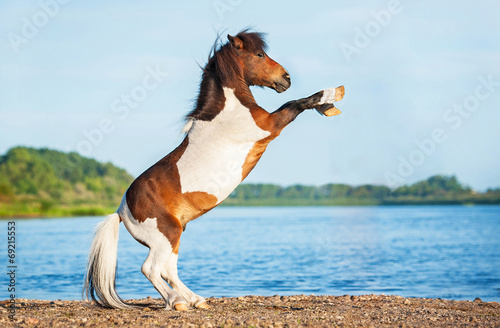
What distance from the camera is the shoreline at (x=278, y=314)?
16.7 feet

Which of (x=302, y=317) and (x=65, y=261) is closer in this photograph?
(x=302, y=317)

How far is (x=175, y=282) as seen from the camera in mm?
6117

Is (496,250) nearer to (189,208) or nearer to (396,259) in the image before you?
(396,259)

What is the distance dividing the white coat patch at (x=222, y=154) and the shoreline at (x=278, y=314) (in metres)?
1.40

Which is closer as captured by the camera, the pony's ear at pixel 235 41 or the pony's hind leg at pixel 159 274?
the pony's hind leg at pixel 159 274

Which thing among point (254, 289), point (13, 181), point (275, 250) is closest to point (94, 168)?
point (13, 181)

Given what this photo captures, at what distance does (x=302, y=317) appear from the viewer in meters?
5.41

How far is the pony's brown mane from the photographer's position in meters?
6.15

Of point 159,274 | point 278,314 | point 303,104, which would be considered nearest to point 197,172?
point 159,274

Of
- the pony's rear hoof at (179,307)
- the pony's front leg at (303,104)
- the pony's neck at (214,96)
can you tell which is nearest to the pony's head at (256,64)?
the pony's neck at (214,96)

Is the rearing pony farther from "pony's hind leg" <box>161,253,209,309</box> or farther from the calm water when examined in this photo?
the calm water

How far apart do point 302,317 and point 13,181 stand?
227 ft

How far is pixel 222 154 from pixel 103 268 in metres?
1.89

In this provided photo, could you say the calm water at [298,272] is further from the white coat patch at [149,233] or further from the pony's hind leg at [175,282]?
the pony's hind leg at [175,282]
